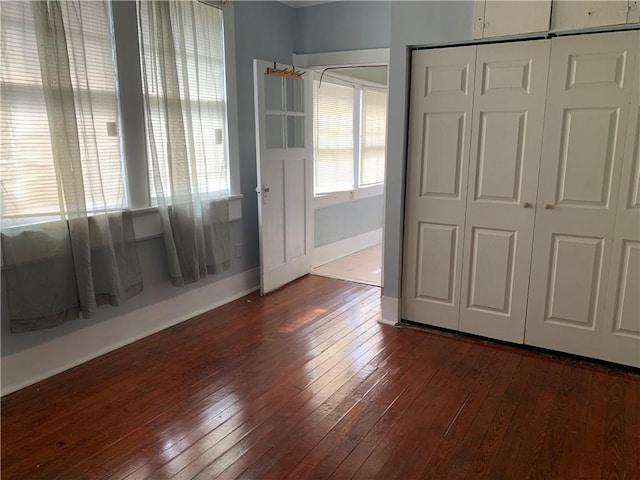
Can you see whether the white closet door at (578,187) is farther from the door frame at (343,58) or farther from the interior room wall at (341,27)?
the interior room wall at (341,27)

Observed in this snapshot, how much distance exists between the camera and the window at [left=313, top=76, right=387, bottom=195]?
5.05 m

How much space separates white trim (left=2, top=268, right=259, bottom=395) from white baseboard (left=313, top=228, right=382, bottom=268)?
1.21 meters

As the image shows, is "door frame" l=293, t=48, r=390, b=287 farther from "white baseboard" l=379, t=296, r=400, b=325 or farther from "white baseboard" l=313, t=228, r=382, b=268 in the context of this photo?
"white baseboard" l=313, t=228, r=382, b=268

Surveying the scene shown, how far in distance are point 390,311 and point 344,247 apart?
7.03ft

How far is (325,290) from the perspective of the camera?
4320mm

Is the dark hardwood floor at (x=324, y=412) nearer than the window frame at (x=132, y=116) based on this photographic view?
Yes

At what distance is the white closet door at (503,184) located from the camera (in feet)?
9.29

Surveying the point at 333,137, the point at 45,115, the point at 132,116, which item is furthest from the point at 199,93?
the point at 333,137

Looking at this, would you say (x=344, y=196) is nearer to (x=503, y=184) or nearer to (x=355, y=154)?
(x=355, y=154)

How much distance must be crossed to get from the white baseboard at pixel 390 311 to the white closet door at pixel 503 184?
490 millimetres

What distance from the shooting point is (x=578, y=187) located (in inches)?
110

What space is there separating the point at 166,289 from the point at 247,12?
2.36 meters

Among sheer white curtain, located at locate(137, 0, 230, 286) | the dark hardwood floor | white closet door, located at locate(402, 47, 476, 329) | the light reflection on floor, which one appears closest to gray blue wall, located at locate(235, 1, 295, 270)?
sheer white curtain, located at locate(137, 0, 230, 286)

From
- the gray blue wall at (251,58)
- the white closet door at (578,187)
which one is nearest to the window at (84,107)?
the gray blue wall at (251,58)
